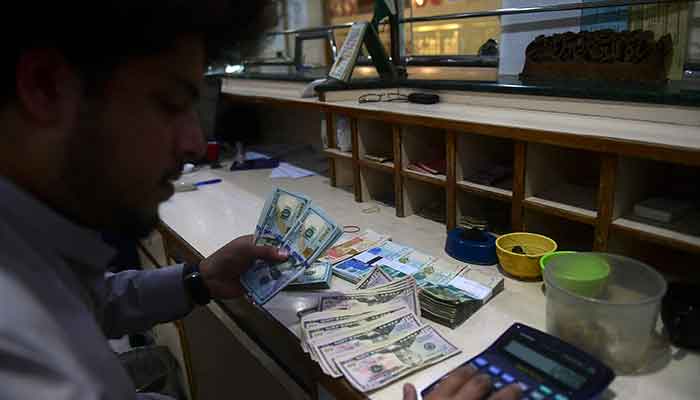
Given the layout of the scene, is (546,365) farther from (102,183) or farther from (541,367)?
(102,183)

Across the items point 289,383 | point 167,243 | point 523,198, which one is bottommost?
point 289,383

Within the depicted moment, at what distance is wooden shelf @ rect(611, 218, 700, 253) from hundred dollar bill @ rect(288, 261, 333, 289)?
0.58 meters

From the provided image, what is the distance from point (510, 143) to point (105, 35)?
107 centimetres

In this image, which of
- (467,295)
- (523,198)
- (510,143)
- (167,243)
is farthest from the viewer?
(167,243)

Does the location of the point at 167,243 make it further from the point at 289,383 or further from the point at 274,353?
the point at 289,383

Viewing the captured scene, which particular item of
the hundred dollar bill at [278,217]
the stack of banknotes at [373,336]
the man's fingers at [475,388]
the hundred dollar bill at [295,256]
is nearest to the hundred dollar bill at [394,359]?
the stack of banknotes at [373,336]

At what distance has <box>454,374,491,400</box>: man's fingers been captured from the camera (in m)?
0.69

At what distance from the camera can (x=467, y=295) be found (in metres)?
0.97

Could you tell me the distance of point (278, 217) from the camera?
1.12 m

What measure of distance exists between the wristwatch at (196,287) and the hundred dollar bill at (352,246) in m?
0.27

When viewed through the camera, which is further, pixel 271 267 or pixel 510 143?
pixel 510 143

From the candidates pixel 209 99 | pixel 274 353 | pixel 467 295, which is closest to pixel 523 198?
pixel 467 295

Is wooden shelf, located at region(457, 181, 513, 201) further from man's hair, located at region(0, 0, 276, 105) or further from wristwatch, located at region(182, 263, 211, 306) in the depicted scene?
man's hair, located at region(0, 0, 276, 105)

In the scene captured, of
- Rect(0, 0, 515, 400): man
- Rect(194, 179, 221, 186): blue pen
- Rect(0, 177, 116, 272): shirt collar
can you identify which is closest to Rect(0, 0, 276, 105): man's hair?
Rect(0, 0, 515, 400): man
